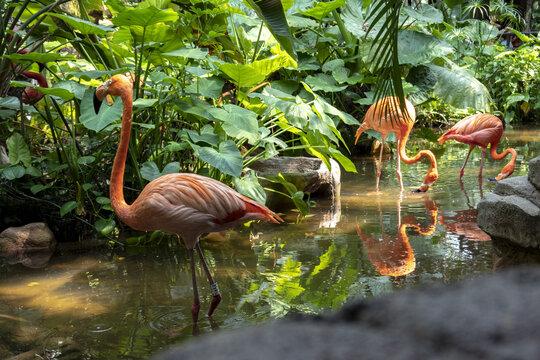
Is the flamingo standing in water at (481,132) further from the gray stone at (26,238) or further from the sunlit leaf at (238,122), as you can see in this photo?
the gray stone at (26,238)

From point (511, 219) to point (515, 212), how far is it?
4 cm

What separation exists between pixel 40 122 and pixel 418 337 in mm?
5059

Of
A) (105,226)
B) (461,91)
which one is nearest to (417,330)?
(105,226)

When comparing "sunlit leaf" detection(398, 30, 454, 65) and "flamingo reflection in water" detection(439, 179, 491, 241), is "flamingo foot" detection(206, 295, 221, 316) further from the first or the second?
"sunlit leaf" detection(398, 30, 454, 65)

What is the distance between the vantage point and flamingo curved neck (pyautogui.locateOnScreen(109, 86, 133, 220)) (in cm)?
294

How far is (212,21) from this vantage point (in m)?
5.42

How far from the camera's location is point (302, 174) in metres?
4.93

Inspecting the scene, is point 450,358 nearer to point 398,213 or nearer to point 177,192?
point 177,192

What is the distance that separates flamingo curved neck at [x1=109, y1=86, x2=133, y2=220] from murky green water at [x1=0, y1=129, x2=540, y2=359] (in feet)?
1.51

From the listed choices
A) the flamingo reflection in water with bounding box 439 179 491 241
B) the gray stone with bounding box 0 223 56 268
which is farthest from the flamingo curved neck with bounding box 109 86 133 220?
the flamingo reflection in water with bounding box 439 179 491 241

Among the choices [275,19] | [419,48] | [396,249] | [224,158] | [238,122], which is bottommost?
[396,249]

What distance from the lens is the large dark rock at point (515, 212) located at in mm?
2607

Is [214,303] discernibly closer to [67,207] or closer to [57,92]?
[67,207]

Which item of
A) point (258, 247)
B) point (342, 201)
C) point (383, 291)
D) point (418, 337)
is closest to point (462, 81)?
point (342, 201)
